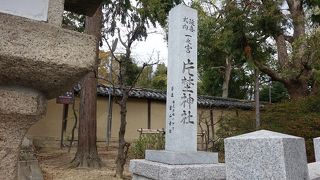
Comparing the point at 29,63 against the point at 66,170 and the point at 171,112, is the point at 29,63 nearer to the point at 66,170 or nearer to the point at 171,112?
the point at 171,112

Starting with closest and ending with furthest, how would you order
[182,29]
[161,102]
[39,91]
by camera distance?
[39,91]
[182,29]
[161,102]

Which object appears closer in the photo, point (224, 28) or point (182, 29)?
point (182, 29)

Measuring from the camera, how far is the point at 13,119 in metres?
1.57

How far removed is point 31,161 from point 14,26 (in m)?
7.79

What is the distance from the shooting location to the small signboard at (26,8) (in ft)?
5.24

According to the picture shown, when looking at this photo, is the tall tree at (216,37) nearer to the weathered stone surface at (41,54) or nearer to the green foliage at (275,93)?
the green foliage at (275,93)

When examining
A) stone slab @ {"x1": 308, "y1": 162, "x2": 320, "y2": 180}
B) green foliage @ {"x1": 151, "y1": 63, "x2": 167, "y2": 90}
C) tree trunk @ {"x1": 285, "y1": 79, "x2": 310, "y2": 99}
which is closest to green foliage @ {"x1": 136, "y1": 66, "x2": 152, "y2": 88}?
green foliage @ {"x1": 151, "y1": 63, "x2": 167, "y2": 90}

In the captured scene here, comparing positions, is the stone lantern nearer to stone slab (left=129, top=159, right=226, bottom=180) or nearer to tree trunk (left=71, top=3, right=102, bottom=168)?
stone slab (left=129, top=159, right=226, bottom=180)

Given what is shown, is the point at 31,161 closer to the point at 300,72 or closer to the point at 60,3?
the point at 60,3

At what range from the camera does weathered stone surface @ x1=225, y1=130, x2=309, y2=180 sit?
8.58ft

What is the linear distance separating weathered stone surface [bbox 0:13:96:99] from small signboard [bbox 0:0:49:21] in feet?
0.37

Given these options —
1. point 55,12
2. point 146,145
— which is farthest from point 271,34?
point 55,12

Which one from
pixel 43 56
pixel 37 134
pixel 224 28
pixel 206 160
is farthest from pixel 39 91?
pixel 37 134

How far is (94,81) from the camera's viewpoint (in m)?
10.2
